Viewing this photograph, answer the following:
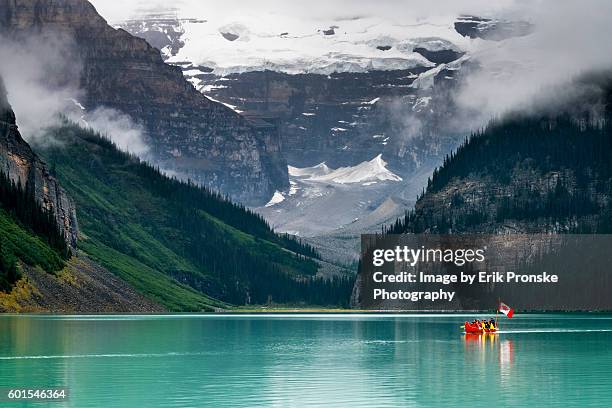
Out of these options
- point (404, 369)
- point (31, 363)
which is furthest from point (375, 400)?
point (31, 363)

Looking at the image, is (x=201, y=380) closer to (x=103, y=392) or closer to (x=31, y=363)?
(x=103, y=392)

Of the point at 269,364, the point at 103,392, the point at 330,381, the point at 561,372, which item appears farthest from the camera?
the point at 269,364

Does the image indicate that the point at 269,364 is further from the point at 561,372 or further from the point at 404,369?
the point at 561,372

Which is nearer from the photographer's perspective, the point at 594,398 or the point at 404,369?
the point at 594,398

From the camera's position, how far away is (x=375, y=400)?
469 ft

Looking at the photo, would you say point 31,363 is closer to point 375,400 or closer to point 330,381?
point 330,381

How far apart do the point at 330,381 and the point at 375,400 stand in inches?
800

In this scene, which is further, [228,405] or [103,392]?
[103,392]

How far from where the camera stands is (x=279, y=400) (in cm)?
14312

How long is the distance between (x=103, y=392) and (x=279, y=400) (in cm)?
1954

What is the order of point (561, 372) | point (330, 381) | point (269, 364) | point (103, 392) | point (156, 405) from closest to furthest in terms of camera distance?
point (156, 405) < point (103, 392) < point (330, 381) < point (561, 372) < point (269, 364)

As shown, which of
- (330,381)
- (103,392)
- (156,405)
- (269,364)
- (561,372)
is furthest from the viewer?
(269,364)

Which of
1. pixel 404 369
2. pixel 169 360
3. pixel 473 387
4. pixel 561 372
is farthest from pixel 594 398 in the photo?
pixel 169 360

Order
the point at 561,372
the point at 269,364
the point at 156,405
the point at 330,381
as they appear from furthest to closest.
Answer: the point at 269,364, the point at 561,372, the point at 330,381, the point at 156,405
